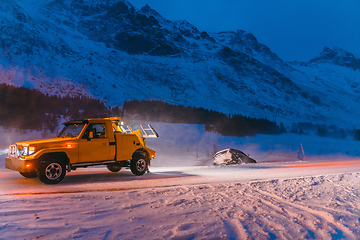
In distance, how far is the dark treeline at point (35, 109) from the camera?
1108 inches

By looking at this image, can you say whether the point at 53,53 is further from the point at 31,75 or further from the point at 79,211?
the point at 79,211

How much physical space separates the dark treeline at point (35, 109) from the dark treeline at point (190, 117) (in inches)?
240

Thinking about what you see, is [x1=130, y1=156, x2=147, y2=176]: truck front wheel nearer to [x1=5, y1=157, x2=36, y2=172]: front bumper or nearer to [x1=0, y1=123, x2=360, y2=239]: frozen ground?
[x1=0, y1=123, x2=360, y2=239]: frozen ground

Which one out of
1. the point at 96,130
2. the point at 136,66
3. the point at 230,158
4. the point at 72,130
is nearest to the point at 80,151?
the point at 72,130

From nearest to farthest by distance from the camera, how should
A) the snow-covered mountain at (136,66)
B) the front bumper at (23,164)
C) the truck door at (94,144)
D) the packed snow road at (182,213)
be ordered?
the packed snow road at (182,213) < the front bumper at (23,164) < the truck door at (94,144) < the snow-covered mountain at (136,66)

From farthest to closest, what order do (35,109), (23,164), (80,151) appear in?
(35,109)
(80,151)
(23,164)

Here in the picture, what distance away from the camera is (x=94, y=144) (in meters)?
9.44

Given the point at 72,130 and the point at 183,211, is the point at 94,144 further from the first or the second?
the point at 183,211

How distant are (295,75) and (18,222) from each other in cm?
11241

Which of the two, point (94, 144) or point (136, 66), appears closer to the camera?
point (94, 144)

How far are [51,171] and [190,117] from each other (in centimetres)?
3825

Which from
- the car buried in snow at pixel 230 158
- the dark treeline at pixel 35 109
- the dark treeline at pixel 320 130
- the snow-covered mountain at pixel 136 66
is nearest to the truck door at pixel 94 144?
the car buried in snow at pixel 230 158

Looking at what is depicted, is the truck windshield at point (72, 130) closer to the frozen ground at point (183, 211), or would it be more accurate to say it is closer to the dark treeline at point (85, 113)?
the frozen ground at point (183, 211)

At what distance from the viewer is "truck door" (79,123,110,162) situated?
30.2ft
